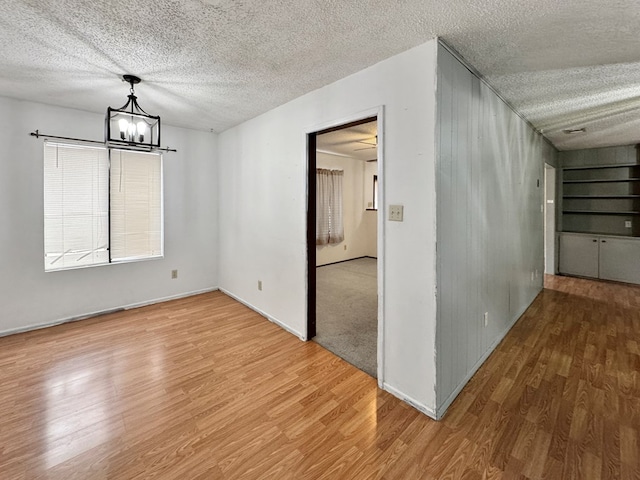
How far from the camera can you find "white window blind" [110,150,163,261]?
377 centimetres

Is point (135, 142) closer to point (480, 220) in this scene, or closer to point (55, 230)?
point (55, 230)

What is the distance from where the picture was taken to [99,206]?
11.9ft

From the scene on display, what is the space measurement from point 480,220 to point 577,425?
1.47 m

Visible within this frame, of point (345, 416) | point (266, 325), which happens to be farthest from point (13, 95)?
point (345, 416)

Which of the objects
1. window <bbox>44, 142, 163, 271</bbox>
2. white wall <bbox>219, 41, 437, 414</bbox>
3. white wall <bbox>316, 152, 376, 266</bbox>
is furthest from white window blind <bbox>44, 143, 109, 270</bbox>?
white wall <bbox>316, 152, 376, 266</bbox>

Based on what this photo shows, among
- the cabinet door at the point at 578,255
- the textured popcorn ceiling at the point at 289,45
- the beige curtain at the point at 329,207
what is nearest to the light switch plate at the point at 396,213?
the textured popcorn ceiling at the point at 289,45

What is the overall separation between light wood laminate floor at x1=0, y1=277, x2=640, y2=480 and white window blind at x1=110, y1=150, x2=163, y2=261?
119cm

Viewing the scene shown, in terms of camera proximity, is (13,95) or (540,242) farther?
(540,242)

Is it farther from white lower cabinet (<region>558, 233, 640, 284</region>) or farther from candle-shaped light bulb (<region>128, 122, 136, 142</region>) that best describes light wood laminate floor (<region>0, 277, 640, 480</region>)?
white lower cabinet (<region>558, 233, 640, 284</region>)

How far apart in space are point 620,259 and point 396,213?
5467 mm

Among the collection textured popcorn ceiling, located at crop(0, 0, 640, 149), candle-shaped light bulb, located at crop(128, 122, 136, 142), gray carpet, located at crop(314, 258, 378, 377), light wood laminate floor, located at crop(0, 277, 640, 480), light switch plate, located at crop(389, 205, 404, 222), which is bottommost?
light wood laminate floor, located at crop(0, 277, 640, 480)

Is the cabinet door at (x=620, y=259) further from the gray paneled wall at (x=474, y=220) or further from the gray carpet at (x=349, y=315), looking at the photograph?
the gray carpet at (x=349, y=315)

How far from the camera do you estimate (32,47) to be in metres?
2.01

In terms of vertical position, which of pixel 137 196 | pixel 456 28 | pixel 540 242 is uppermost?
pixel 456 28
